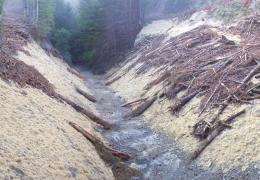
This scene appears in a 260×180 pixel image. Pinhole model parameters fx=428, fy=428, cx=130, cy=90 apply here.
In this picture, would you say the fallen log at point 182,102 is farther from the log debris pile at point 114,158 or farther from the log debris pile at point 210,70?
the log debris pile at point 114,158

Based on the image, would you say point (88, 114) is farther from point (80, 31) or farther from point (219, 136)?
point (80, 31)

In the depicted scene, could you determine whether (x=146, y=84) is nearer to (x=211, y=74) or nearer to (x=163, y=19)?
(x=211, y=74)

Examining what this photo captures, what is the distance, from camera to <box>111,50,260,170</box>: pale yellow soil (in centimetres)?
1289

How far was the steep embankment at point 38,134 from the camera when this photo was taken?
10938mm

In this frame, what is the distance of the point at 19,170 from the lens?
10.3 meters

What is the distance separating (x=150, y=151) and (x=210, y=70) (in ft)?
18.6

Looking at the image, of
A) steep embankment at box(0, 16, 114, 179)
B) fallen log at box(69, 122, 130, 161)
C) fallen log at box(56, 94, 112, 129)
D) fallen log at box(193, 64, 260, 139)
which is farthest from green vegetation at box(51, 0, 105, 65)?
fallen log at box(193, 64, 260, 139)

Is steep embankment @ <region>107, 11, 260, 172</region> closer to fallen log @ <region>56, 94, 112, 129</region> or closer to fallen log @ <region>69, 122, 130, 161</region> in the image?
fallen log @ <region>56, 94, 112, 129</region>

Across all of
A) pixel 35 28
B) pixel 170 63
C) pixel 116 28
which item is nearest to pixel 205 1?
pixel 116 28

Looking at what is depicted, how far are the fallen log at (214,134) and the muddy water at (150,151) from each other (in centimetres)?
45

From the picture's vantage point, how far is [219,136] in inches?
576

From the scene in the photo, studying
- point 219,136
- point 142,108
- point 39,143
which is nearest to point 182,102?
point 142,108

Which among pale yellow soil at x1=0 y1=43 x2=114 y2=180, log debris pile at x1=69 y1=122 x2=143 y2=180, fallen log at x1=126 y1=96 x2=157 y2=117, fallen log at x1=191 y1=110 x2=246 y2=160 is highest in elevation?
pale yellow soil at x1=0 y1=43 x2=114 y2=180

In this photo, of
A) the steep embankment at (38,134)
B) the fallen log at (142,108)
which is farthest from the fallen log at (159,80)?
the steep embankment at (38,134)
